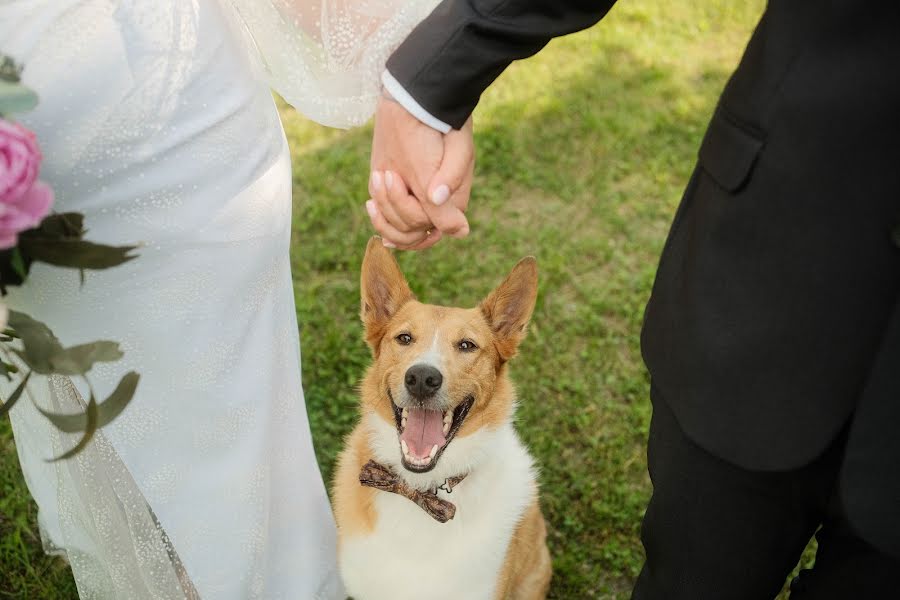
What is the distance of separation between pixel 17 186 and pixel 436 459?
62.5 inches

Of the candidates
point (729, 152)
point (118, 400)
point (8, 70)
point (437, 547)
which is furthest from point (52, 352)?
point (437, 547)

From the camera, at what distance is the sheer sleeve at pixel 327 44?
1981 millimetres

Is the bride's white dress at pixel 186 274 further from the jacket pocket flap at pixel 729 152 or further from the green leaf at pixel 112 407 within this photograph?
the jacket pocket flap at pixel 729 152

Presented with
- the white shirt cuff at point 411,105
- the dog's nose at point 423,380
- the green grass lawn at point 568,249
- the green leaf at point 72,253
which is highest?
the green leaf at point 72,253

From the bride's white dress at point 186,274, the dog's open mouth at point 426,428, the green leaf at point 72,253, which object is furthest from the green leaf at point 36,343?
the dog's open mouth at point 426,428

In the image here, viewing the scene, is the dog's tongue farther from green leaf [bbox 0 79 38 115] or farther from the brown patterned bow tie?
green leaf [bbox 0 79 38 115]

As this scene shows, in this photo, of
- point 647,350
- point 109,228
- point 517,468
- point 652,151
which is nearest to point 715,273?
point 647,350

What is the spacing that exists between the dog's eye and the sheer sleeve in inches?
31.7

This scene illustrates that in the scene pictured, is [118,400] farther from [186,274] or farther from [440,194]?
[440,194]

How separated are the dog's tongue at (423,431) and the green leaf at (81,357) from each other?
1.27 m

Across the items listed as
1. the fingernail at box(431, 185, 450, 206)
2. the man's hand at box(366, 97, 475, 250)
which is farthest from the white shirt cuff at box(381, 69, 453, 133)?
the fingernail at box(431, 185, 450, 206)

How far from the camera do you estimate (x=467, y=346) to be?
2592 mm

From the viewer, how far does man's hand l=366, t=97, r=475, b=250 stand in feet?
6.13

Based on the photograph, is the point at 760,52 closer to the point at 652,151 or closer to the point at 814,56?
the point at 814,56
